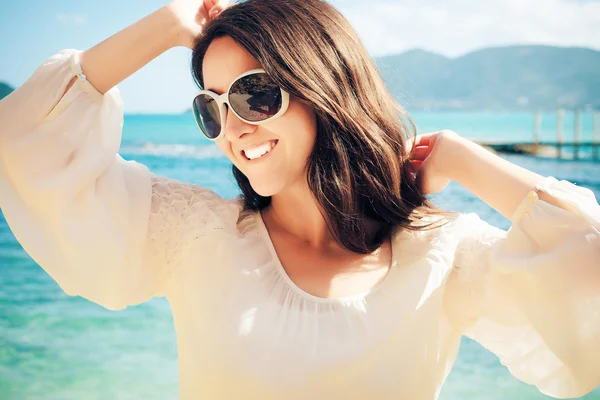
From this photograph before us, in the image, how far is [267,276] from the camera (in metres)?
1.87

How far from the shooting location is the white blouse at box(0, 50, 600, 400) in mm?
1662

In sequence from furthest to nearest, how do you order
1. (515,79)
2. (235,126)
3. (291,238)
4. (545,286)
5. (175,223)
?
(515,79) < (291,238) < (175,223) < (235,126) < (545,286)

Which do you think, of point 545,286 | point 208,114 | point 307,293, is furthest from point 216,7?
point 545,286

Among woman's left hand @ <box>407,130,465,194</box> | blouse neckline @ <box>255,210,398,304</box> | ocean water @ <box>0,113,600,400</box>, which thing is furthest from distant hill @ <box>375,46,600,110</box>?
blouse neckline @ <box>255,210,398,304</box>

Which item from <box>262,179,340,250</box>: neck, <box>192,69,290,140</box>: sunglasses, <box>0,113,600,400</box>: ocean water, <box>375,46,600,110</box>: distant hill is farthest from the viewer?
<box>375,46,600,110</box>: distant hill

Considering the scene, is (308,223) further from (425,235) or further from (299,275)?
(425,235)

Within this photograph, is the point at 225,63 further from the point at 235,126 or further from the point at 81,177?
the point at 81,177

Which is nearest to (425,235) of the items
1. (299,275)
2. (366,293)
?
(366,293)

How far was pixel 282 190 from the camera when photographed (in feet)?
6.64

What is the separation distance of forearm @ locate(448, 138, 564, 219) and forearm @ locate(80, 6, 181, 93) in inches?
40.4

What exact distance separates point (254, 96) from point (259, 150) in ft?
0.58

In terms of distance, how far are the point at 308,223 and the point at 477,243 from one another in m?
0.58

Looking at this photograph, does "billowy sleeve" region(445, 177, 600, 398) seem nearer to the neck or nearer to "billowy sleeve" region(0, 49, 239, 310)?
the neck

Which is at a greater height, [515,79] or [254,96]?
[254,96]
